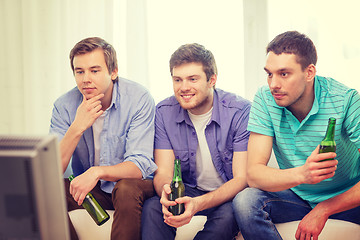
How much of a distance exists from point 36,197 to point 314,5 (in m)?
2.43

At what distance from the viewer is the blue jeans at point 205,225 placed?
174cm

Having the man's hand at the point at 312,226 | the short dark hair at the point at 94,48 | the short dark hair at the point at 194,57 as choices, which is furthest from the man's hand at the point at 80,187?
the man's hand at the point at 312,226

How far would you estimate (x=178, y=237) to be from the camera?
73.1 inches

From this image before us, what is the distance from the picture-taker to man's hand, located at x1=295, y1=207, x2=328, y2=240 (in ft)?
5.30

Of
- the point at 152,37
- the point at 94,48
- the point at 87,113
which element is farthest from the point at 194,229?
the point at 152,37

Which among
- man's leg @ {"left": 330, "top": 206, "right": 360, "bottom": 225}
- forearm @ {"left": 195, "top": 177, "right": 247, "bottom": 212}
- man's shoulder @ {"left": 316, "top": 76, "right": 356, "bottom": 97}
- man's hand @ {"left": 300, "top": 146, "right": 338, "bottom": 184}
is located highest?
man's shoulder @ {"left": 316, "top": 76, "right": 356, "bottom": 97}

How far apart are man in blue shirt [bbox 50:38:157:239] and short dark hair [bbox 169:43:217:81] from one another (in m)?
0.26

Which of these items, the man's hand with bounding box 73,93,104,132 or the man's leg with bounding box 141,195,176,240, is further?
the man's hand with bounding box 73,93,104,132

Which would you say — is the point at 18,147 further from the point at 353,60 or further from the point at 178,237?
the point at 353,60

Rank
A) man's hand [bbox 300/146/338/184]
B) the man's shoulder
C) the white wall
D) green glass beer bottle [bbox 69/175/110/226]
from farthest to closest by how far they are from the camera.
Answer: the white wall < green glass beer bottle [bbox 69/175/110/226] < the man's shoulder < man's hand [bbox 300/146/338/184]

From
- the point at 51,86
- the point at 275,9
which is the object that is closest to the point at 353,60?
the point at 275,9

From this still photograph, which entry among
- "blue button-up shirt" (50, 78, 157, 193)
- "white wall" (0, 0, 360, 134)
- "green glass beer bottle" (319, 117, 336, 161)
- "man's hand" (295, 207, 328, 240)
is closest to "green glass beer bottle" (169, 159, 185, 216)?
"blue button-up shirt" (50, 78, 157, 193)

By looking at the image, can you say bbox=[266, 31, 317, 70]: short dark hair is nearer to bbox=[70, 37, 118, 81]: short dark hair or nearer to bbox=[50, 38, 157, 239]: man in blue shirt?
bbox=[50, 38, 157, 239]: man in blue shirt

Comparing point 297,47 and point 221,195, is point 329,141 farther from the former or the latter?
point 221,195
